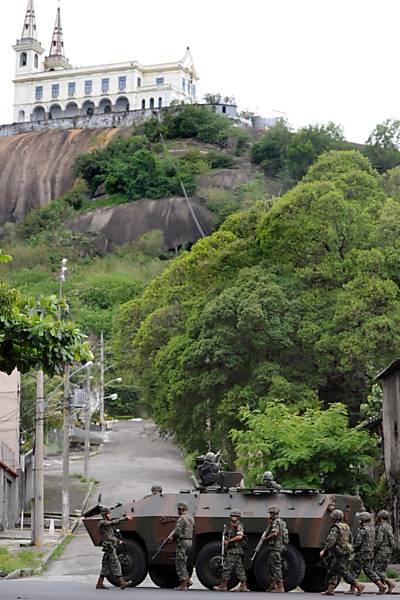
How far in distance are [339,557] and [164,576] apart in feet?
11.3

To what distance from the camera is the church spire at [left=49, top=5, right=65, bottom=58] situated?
15000 cm

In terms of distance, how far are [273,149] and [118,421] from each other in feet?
162

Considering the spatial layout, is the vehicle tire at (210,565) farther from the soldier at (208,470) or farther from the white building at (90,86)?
the white building at (90,86)

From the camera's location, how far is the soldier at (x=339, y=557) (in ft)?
53.5

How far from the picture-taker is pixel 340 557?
53.6 ft

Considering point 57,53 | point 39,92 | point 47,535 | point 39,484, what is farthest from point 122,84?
point 39,484

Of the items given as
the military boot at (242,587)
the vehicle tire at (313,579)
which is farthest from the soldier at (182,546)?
the vehicle tire at (313,579)

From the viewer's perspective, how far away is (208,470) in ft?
64.9

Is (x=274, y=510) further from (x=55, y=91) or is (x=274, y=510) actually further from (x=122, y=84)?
(x=55, y=91)

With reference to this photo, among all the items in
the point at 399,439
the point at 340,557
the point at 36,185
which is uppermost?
the point at 36,185

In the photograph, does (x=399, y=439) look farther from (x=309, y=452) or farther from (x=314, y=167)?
(x=314, y=167)

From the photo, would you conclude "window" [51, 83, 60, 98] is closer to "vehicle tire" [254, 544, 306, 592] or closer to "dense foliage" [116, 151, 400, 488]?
"dense foliage" [116, 151, 400, 488]

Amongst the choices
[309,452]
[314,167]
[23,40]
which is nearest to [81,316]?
[314,167]

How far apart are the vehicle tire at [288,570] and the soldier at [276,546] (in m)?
0.32
